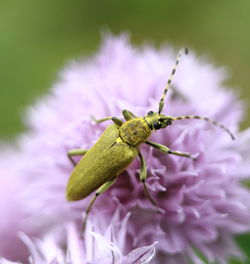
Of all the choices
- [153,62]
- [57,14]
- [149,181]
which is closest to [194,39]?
[57,14]

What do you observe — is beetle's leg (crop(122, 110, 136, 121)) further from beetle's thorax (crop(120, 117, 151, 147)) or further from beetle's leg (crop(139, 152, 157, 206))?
beetle's leg (crop(139, 152, 157, 206))

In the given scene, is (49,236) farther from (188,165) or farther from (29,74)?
(29,74)

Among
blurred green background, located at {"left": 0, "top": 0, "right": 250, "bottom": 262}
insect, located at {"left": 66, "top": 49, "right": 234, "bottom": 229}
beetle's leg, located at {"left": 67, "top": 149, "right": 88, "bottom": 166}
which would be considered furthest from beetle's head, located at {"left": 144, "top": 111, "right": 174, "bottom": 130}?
blurred green background, located at {"left": 0, "top": 0, "right": 250, "bottom": 262}

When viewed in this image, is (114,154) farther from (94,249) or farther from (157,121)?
(94,249)

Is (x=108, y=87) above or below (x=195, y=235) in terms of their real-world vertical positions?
above

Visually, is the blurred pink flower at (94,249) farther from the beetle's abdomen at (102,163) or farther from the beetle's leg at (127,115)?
the beetle's leg at (127,115)
